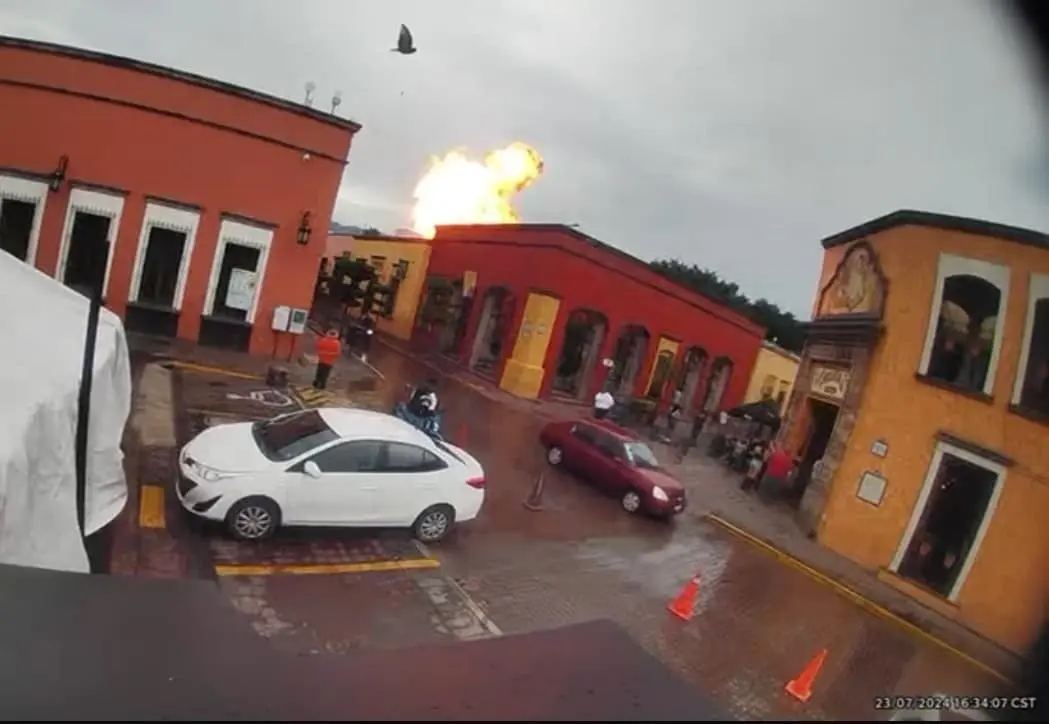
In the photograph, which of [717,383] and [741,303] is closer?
[741,303]

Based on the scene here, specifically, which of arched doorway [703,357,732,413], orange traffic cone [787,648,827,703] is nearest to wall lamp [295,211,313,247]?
arched doorway [703,357,732,413]

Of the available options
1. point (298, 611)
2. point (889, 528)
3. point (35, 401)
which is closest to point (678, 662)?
point (889, 528)

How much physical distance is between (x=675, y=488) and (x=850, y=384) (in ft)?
5.32

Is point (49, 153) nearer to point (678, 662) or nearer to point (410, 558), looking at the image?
point (410, 558)

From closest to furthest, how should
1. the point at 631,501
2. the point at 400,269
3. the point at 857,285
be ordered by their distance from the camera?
the point at 857,285 → the point at 631,501 → the point at 400,269

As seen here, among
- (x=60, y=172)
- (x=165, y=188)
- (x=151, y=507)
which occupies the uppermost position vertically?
(x=165, y=188)

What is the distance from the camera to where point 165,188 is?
17.7ft

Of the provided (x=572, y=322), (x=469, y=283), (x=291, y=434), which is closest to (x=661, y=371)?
(x=572, y=322)

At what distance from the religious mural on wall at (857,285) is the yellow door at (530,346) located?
165 cm

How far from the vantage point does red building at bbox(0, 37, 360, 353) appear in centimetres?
412

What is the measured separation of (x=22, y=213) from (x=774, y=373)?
520 centimetres

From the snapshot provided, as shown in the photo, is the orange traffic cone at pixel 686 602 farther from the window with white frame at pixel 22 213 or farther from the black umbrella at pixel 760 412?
the window with white frame at pixel 22 213

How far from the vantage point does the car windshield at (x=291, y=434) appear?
435 cm

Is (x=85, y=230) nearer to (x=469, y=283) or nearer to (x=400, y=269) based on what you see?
(x=400, y=269)
